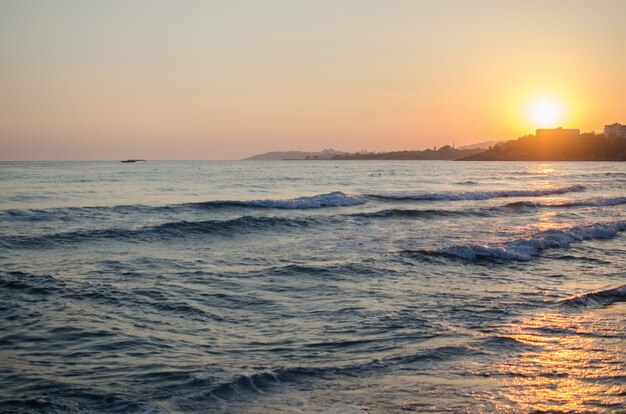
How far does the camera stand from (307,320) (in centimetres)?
992

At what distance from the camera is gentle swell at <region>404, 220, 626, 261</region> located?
17047 mm

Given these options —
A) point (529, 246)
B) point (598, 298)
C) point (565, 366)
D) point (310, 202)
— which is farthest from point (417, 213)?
point (565, 366)

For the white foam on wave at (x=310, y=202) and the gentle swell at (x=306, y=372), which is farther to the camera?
the white foam on wave at (x=310, y=202)

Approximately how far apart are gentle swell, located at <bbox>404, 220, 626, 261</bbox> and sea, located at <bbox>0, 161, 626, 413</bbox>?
0.09 metres

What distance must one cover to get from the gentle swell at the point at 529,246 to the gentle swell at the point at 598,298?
4.74 m

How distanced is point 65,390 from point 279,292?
19.3 ft

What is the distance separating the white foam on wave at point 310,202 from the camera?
108 ft

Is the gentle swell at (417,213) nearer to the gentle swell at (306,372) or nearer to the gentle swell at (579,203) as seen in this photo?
the gentle swell at (579,203)

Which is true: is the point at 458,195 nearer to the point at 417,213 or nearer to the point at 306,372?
the point at 417,213

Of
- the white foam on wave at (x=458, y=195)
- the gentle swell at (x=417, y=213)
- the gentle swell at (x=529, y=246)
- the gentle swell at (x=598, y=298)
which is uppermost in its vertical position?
the white foam on wave at (x=458, y=195)

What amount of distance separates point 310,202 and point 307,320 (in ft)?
80.9

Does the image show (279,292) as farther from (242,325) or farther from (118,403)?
(118,403)

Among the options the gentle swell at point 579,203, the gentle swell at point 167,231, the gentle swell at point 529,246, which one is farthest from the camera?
the gentle swell at point 579,203

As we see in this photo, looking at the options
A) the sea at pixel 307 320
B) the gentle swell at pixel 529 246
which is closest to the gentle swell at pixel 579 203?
the gentle swell at pixel 529 246
